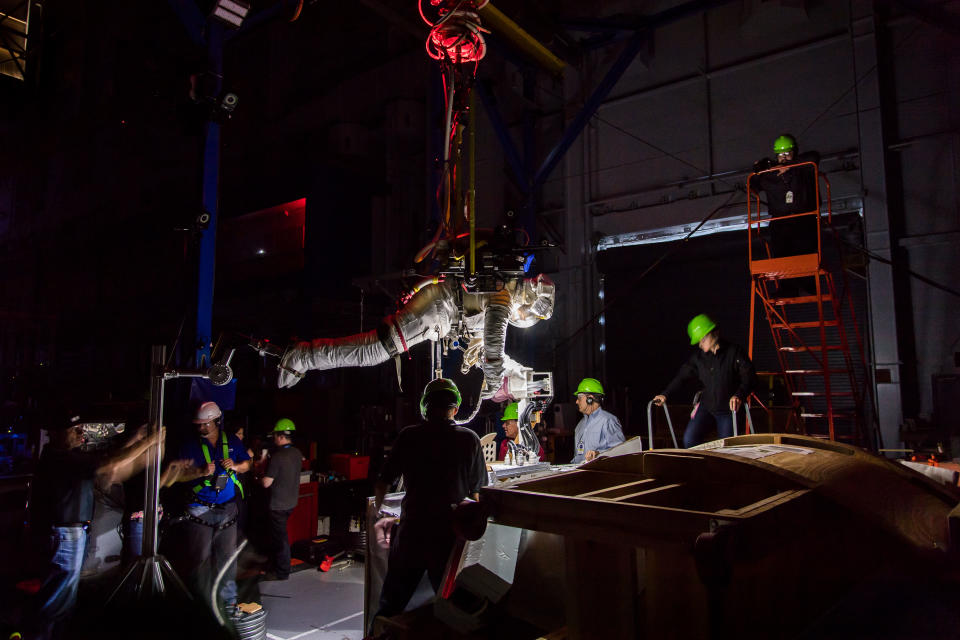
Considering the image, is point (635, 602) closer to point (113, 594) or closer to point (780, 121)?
point (113, 594)

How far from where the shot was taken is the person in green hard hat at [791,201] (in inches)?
274

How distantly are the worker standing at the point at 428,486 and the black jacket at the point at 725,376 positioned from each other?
3.12 meters

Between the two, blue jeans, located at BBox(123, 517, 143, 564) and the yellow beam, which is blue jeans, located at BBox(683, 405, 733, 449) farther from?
blue jeans, located at BBox(123, 517, 143, 564)

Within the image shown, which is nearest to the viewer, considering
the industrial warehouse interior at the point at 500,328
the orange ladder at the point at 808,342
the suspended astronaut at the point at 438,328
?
the industrial warehouse interior at the point at 500,328

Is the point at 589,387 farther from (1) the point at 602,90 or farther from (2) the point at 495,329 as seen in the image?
(1) the point at 602,90

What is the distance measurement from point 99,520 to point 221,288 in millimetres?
11294

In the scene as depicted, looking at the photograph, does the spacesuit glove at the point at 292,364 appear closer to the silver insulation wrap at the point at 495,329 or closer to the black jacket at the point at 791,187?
the silver insulation wrap at the point at 495,329

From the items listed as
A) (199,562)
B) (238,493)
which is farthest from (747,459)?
(238,493)

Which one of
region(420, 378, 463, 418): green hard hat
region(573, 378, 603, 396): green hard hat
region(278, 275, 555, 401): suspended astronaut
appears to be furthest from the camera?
region(573, 378, 603, 396): green hard hat

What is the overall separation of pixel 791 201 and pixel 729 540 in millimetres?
6527

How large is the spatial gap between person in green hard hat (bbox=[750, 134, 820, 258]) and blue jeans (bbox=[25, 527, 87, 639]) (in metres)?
7.69

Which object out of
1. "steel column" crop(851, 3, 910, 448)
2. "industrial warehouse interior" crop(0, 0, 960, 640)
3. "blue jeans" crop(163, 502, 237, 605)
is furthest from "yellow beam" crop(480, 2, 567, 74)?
"blue jeans" crop(163, 502, 237, 605)

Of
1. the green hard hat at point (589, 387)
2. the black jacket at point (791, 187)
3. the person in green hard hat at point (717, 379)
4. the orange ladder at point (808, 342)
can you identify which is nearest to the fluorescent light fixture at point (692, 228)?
the orange ladder at point (808, 342)

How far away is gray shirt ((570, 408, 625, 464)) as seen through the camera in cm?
648
